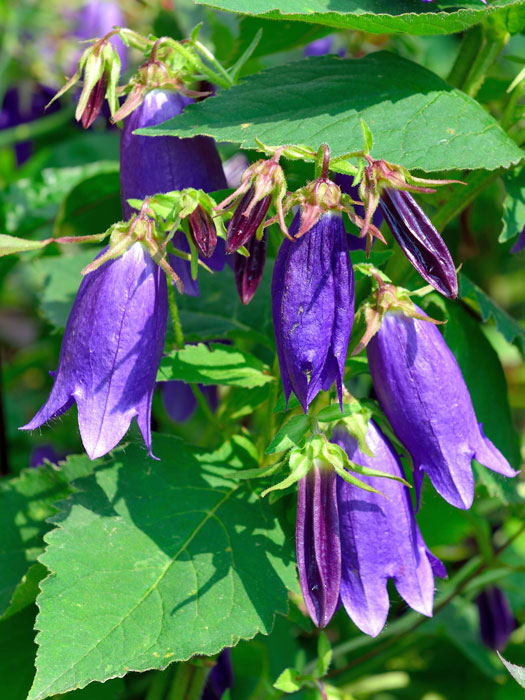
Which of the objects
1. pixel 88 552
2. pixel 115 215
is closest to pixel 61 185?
pixel 115 215

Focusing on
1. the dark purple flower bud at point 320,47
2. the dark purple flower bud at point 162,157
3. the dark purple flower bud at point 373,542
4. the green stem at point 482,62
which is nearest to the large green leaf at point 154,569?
the dark purple flower bud at point 373,542

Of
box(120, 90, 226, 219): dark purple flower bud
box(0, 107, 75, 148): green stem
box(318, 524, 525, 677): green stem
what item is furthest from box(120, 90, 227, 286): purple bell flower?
box(0, 107, 75, 148): green stem

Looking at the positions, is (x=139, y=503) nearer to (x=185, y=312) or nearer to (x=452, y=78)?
(x=185, y=312)

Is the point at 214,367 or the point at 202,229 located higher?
the point at 202,229

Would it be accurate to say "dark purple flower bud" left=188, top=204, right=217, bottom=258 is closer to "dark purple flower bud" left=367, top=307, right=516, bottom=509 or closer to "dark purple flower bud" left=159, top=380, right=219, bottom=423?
"dark purple flower bud" left=367, top=307, right=516, bottom=509

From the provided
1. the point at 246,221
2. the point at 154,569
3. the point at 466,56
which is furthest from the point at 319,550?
the point at 466,56

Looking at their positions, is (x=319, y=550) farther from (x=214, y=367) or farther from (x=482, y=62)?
(x=482, y=62)

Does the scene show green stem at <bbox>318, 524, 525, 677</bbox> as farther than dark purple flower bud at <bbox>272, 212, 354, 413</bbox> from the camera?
Yes

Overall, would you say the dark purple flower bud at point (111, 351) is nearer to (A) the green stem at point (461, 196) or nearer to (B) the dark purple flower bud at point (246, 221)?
(B) the dark purple flower bud at point (246, 221)
